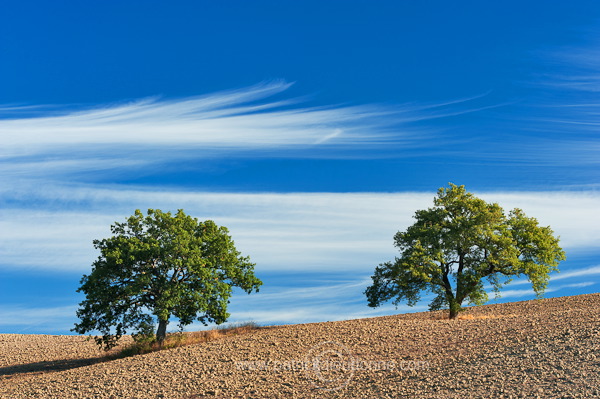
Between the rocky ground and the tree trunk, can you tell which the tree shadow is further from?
the tree trunk

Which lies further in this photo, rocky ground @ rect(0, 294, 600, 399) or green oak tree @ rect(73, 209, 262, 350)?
green oak tree @ rect(73, 209, 262, 350)

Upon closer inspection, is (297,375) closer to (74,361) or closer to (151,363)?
(151,363)

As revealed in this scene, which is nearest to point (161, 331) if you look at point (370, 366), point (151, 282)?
point (151, 282)

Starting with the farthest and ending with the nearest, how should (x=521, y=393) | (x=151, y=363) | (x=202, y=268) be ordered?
(x=202, y=268) < (x=151, y=363) < (x=521, y=393)

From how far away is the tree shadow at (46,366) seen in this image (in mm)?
26422

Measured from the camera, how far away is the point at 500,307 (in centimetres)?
3741

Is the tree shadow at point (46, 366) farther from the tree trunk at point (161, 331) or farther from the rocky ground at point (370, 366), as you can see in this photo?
the tree trunk at point (161, 331)

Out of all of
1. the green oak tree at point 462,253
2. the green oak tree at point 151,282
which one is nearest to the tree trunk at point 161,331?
the green oak tree at point 151,282

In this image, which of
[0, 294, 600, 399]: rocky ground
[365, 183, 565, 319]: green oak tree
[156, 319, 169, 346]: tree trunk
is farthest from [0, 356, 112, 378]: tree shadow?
[365, 183, 565, 319]: green oak tree

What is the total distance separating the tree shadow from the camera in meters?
26.4

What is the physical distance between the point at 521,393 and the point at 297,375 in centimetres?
697

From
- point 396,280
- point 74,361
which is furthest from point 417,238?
point 74,361

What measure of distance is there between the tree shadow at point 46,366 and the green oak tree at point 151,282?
192 cm

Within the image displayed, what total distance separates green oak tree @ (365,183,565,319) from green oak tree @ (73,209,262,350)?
9.77 meters
